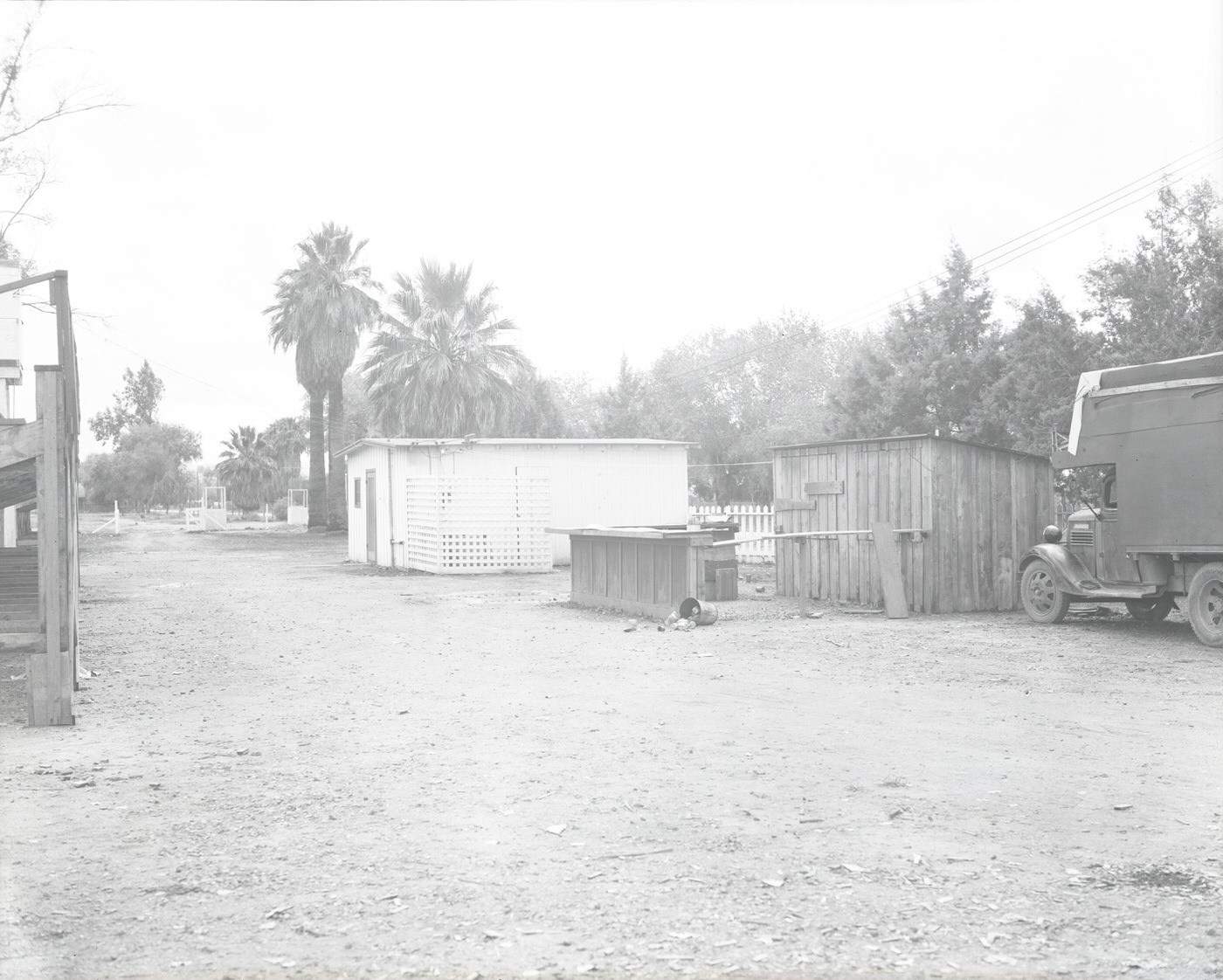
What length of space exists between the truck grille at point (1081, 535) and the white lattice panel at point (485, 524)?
13.2 meters

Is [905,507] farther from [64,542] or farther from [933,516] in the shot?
[64,542]

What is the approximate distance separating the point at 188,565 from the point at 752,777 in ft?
78.1

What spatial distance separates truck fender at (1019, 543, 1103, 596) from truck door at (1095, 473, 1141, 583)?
18 centimetres

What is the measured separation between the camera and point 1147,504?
12297 millimetres

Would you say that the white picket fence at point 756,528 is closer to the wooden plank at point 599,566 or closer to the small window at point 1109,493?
the wooden plank at point 599,566

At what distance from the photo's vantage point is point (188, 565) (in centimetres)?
2745

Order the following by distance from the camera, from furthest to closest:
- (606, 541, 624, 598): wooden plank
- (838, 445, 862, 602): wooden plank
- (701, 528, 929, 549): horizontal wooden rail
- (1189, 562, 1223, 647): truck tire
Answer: (838, 445, 862, 602): wooden plank
(606, 541, 624, 598): wooden plank
(701, 528, 929, 549): horizontal wooden rail
(1189, 562, 1223, 647): truck tire

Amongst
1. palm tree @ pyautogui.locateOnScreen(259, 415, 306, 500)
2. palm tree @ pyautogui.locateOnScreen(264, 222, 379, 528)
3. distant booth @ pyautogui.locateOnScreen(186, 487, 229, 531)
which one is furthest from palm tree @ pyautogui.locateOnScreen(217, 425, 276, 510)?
palm tree @ pyautogui.locateOnScreen(264, 222, 379, 528)

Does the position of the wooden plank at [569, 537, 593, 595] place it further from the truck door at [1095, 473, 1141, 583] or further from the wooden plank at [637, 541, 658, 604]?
the truck door at [1095, 473, 1141, 583]

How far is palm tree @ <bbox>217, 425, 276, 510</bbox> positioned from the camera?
74000 mm

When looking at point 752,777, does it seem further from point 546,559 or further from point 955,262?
point 955,262

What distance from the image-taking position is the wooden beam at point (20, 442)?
789 centimetres

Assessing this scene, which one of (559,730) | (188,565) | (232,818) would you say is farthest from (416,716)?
(188,565)

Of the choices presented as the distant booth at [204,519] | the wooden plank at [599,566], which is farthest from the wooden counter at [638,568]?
the distant booth at [204,519]
